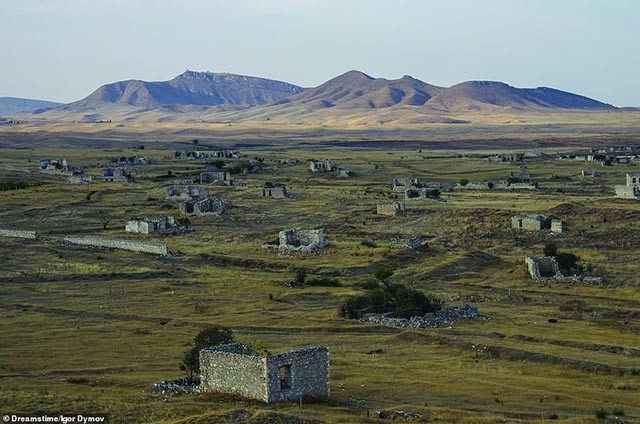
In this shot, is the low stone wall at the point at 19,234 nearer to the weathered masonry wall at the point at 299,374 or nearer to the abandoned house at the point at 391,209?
the abandoned house at the point at 391,209

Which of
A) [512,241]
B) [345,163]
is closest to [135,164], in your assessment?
[345,163]

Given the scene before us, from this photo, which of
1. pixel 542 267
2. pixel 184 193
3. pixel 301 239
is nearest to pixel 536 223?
pixel 542 267

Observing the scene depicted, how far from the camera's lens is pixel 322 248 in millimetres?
51562

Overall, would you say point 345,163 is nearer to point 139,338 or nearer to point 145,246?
point 145,246

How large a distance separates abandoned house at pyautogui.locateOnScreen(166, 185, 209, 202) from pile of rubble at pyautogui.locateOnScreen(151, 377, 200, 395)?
163 ft

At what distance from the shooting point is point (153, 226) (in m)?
58.9

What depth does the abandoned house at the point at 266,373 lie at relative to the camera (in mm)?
21156

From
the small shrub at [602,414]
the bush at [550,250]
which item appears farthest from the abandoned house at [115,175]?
the small shrub at [602,414]

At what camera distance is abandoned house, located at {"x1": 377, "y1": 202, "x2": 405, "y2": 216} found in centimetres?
6328

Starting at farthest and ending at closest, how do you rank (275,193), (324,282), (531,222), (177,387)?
(275,193) < (531,222) < (324,282) < (177,387)

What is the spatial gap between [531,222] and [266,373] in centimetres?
3714

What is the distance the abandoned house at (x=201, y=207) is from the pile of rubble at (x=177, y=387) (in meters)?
42.4

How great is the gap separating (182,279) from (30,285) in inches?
277

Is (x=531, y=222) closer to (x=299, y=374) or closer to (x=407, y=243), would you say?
(x=407, y=243)
